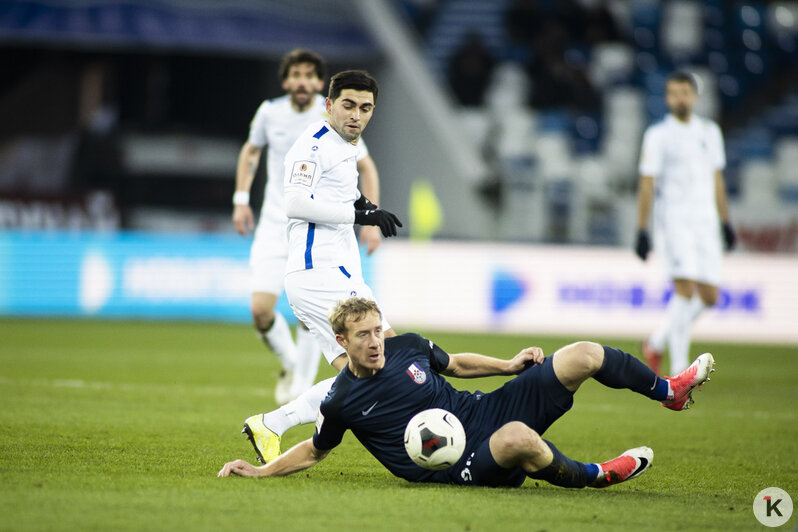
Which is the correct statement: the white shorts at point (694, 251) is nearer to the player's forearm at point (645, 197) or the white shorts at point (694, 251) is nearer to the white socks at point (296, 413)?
the player's forearm at point (645, 197)

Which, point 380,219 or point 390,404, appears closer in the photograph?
point 390,404

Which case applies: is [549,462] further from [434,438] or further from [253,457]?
[253,457]

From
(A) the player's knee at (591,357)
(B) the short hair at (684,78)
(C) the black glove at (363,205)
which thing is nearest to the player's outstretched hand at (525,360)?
(A) the player's knee at (591,357)

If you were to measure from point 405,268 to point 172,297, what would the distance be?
11.6ft

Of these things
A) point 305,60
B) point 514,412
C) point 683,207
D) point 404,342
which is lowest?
point 514,412

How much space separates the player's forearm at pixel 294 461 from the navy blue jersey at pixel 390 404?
112 millimetres

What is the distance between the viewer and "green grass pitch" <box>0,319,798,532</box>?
15.2 feet

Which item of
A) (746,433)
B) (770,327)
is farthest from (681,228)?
(770,327)

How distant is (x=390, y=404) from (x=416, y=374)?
0.59ft

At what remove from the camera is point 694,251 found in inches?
406

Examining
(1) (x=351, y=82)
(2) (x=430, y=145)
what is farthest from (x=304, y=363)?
(2) (x=430, y=145)

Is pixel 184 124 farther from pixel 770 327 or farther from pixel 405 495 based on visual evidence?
pixel 405 495

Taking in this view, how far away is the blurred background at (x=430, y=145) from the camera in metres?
17.7

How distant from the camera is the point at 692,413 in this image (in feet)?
30.2
